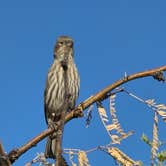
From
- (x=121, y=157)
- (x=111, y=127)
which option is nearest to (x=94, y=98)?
(x=111, y=127)

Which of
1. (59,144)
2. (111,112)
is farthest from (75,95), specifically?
(59,144)

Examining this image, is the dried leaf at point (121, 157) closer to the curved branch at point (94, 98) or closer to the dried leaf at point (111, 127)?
the dried leaf at point (111, 127)

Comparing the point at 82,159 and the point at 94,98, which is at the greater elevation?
the point at 94,98

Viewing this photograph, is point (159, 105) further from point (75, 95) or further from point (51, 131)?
point (75, 95)

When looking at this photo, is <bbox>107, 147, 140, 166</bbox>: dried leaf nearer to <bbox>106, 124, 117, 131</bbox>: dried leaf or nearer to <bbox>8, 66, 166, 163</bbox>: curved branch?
<bbox>106, 124, 117, 131</bbox>: dried leaf

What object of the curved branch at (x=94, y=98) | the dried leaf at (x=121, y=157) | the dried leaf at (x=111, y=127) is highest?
the curved branch at (x=94, y=98)

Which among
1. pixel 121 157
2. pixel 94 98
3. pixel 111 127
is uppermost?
pixel 94 98

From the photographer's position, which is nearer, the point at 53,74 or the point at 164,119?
the point at 164,119

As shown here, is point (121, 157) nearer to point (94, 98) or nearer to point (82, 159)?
point (82, 159)

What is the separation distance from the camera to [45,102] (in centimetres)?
880

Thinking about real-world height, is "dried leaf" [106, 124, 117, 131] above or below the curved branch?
below

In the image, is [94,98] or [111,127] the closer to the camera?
[111,127]

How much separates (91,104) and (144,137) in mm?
519

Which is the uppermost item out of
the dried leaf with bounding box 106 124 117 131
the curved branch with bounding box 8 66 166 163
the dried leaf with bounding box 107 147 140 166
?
the curved branch with bounding box 8 66 166 163
